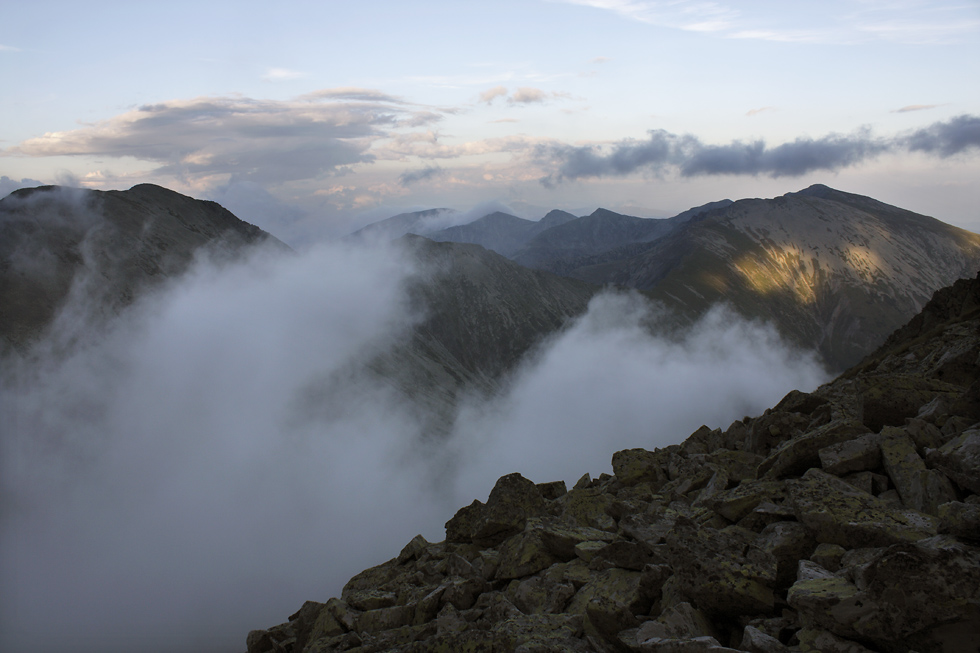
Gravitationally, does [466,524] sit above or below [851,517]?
below

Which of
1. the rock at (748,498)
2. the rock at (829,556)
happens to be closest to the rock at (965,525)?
the rock at (829,556)

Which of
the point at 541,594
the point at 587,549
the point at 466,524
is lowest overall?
the point at 466,524

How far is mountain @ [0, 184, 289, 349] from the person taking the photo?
132 m

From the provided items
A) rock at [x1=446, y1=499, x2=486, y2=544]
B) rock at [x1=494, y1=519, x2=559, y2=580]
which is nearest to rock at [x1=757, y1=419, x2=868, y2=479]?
rock at [x1=494, y1=519, x2=559, y2=580]

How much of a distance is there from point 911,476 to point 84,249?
18271cm

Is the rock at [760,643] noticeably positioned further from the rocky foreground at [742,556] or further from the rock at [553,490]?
the rock at [553,490]

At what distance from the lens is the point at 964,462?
421 inches

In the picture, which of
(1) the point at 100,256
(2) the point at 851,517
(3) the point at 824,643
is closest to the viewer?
(3) the point at 824,643

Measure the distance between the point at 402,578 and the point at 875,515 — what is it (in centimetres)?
1297

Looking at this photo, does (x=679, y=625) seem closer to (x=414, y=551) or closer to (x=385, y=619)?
(x=385, y=619)

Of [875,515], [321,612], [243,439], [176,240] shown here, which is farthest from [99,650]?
[875,515]

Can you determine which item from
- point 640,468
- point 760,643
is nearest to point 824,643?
point 760,643

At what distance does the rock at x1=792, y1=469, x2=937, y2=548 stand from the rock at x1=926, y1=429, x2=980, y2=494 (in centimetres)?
110

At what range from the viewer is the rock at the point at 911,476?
10891 mm
